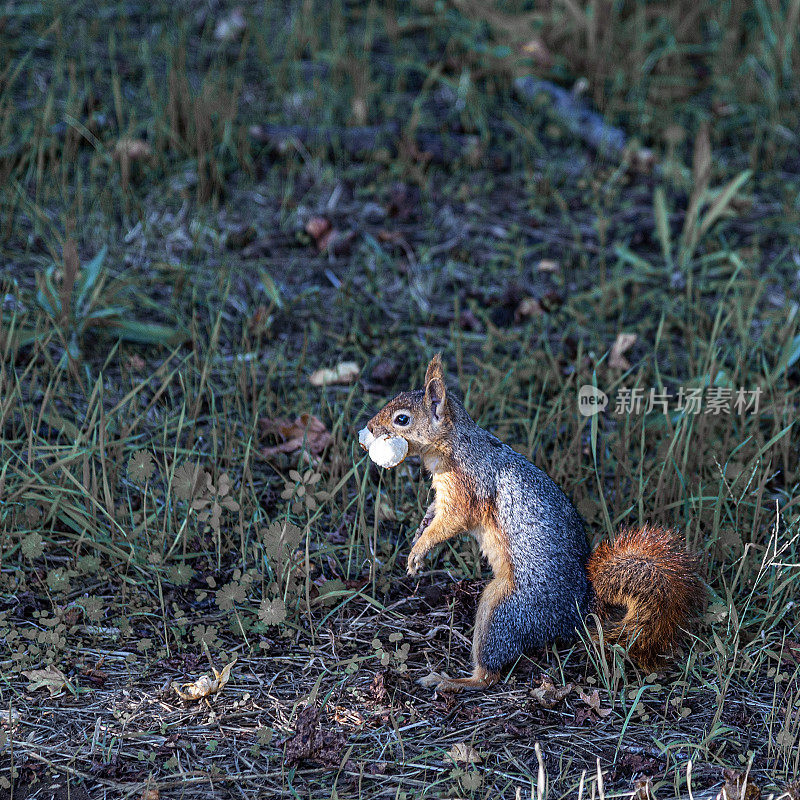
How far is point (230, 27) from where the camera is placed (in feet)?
20.4

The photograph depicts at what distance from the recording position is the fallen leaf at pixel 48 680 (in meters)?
2.71

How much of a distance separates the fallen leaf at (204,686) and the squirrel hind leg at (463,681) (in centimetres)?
57

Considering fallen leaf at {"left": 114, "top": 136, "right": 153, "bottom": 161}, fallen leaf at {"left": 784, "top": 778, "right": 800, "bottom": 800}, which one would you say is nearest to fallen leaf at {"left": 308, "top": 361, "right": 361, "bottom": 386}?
fallen leaf at {"left": 114, "top": 136, "right": 153, "bottom": 161}

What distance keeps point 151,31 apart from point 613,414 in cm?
420

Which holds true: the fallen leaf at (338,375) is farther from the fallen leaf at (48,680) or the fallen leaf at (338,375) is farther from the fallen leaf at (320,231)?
the fallen leaf at (48,680)

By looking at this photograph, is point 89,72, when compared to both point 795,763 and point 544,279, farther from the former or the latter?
point 795,763

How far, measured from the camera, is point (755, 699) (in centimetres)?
275

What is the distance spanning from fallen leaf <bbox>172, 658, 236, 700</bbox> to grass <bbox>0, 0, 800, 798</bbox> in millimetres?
34

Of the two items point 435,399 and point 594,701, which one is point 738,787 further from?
point 435,399

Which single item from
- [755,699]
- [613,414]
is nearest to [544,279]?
[613,414]

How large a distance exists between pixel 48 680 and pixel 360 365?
199 centimetres

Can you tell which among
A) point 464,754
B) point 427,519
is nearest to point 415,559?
point 427,519

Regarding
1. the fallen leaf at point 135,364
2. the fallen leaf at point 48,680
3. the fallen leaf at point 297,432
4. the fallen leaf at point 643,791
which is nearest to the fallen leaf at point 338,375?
the fallen leaf at point 297,432

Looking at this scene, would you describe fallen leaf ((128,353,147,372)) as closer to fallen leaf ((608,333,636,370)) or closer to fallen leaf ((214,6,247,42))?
fallen leaf ((608,333,636,370))
